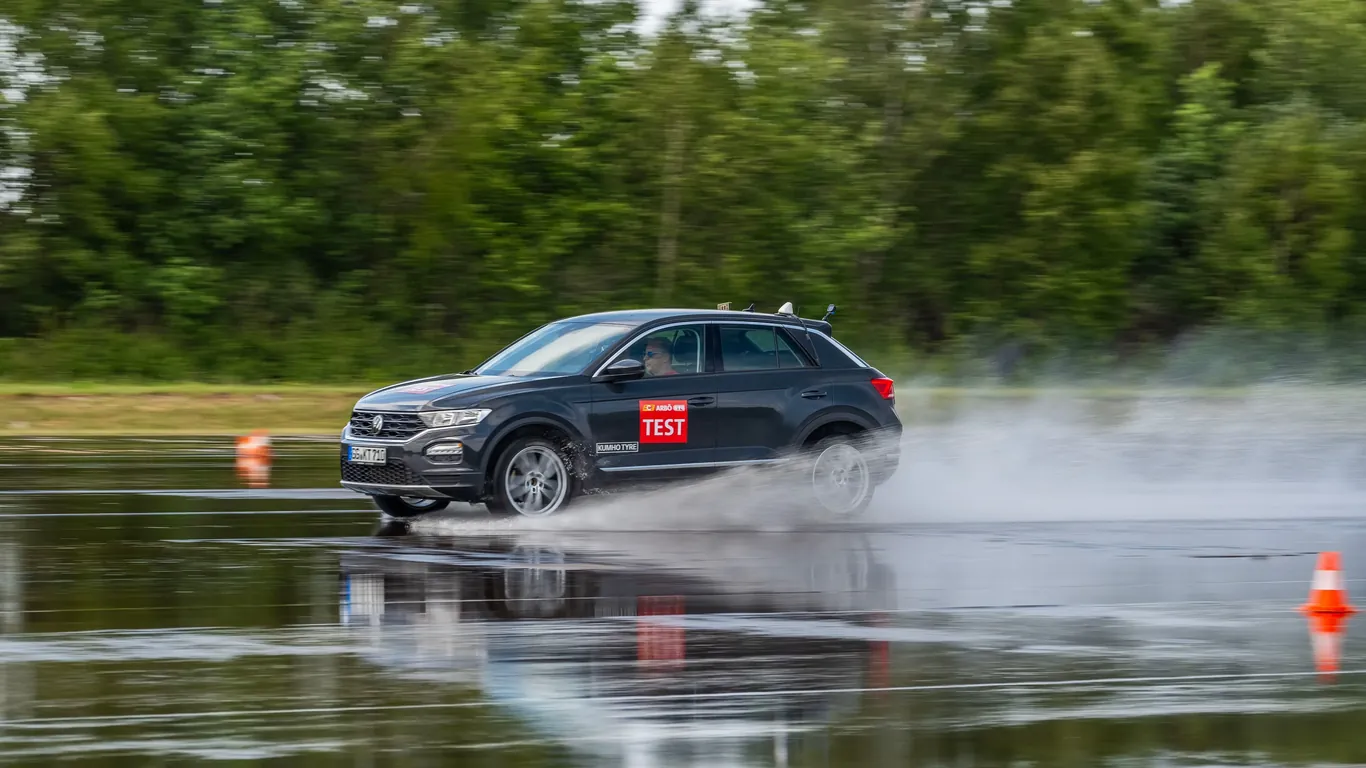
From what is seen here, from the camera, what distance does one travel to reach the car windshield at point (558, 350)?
1507 centimetres

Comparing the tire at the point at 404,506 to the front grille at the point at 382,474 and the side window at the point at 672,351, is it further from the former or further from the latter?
the side window at the point at 672,351

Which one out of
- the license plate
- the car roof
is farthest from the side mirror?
the license plate

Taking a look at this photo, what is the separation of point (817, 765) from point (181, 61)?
38.0 metres

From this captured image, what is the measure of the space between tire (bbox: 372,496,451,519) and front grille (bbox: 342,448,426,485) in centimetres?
48

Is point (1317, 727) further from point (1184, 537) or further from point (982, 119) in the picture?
point (982, 119)

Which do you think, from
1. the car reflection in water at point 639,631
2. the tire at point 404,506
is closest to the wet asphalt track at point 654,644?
the car reflection in water at point 639,631

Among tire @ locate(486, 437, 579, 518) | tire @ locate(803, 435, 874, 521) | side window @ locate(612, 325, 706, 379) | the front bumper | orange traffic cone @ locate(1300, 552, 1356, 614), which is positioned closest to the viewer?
orange traffic cone @ locate(1300, 552, 1356, 614)

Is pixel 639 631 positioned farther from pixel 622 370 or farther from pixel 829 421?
pixel 829 421

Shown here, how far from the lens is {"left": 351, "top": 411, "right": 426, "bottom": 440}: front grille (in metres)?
14.3

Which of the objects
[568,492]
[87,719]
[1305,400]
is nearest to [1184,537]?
[568,492]

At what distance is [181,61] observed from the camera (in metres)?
41.9

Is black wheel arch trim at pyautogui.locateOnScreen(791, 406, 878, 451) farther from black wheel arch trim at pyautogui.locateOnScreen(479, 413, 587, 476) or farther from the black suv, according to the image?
black wheel arch trim at pyautogui.locateOnScreen(479, 413, 587, 476)

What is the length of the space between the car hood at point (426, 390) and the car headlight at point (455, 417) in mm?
133

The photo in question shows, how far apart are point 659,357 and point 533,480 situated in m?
Answer: 1.53
